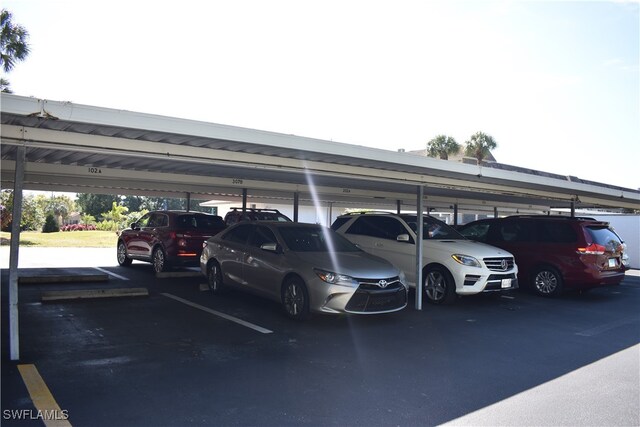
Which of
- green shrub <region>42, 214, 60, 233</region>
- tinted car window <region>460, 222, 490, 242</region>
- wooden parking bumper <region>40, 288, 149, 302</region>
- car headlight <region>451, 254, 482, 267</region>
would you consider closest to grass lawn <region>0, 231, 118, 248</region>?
green shrub <region>42, 214, 60, 233</region>

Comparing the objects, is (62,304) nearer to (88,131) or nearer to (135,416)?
(88,131)

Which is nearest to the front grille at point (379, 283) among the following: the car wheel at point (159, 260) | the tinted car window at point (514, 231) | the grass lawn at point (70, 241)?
the tinted car window at point (514, 231)

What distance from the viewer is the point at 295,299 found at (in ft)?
24.0

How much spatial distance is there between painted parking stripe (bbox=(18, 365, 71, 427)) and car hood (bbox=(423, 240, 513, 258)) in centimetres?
691

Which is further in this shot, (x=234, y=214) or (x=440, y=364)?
(x=234, y=214)

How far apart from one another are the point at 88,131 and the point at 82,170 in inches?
192

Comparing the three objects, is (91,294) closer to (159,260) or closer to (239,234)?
(239,234)

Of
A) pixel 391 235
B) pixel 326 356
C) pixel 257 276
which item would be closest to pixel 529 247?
pixel 391 235

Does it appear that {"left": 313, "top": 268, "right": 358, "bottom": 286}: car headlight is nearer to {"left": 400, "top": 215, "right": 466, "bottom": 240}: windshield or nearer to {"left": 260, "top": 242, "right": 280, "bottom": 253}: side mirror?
{"left": 260, "top": 242, "right": 280, "bottom": 253}: side mirror

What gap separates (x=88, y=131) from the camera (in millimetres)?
5219

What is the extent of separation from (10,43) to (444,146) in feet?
83.3

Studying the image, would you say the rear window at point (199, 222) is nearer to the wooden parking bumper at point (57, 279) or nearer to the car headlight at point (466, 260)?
the wooden parking bumper at point (57, 279)

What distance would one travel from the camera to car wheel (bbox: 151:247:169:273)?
11.6 metres

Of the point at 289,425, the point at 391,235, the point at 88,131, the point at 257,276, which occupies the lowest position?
the point at 289,425
